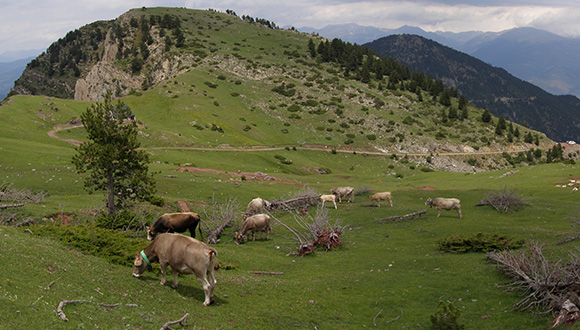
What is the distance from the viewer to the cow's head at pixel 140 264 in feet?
43.5

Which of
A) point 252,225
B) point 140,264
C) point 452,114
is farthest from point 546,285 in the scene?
point 452,114

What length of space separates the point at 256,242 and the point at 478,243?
45.6 feet

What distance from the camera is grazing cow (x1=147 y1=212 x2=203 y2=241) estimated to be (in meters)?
21.5

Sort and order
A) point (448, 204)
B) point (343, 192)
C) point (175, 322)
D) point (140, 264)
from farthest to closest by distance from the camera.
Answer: point (343, 192) → point (448, 204) → point (140, 264) → point (175, 322)

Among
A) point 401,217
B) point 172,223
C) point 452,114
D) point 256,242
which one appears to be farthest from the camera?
point 452,114

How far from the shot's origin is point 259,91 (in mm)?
117375

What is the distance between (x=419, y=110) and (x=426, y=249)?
105 metres

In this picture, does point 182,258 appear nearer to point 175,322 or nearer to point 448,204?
point 175,322

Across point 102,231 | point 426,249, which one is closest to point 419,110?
point 426,249

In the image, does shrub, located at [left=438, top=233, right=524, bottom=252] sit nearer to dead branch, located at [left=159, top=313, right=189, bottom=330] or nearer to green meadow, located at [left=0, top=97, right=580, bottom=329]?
green meadow, located at [left=0, top=97, right=580, bottom=329]

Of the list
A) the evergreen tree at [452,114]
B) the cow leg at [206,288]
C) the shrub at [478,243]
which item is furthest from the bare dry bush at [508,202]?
the evergreen tree at [452,114]

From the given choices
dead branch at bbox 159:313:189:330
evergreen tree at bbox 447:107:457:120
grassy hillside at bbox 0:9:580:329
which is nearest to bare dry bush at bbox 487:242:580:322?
grassy hillside at bbox 0:9:580:329

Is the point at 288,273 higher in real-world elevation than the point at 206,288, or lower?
lower

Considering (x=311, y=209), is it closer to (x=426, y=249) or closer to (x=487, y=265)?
(x=426, y=249)
